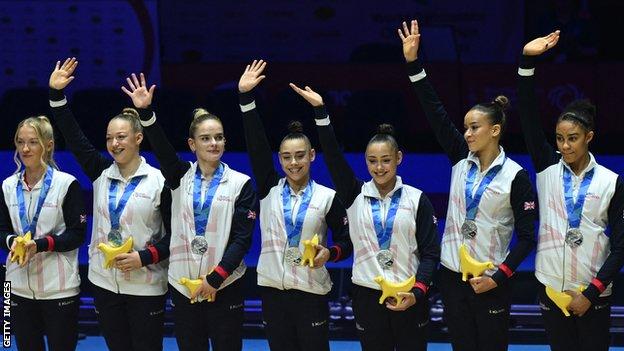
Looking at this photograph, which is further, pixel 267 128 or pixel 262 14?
pixel 262 14

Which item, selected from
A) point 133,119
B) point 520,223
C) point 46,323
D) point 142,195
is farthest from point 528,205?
point 46,323

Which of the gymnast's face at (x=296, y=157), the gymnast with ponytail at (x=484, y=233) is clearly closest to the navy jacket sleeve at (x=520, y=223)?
the gymnast with ponytail at (x=484, y=233)

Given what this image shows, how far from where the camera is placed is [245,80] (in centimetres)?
606

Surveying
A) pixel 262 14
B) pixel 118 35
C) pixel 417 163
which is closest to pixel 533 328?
pixel 417 163

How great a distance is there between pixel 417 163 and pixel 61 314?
3476mm

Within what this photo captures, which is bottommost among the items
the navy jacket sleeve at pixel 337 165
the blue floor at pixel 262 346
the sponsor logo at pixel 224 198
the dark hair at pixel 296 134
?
the blue floor at pixel 262 346

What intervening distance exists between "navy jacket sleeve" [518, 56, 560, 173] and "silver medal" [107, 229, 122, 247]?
223 cm

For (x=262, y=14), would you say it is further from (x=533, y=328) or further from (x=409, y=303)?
(x=409, y=303)

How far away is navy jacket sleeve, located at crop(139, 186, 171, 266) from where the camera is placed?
601 cm

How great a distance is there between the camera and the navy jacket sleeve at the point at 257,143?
6.00 m

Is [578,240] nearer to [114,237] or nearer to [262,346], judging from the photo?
[114,237]

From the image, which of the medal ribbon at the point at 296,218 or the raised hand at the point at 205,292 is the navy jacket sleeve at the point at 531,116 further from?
the raised hand at the point at 205,292

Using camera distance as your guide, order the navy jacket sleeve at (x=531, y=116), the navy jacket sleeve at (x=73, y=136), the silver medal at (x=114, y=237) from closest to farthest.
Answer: the navy jacket sleeve at (x=531, y=116), the silver medal at (x=114, y=237), the navy jacket sleeve at (x=73, y=136)

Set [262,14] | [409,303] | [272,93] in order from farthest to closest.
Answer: [262,14]
[272,93]
[409,303]
